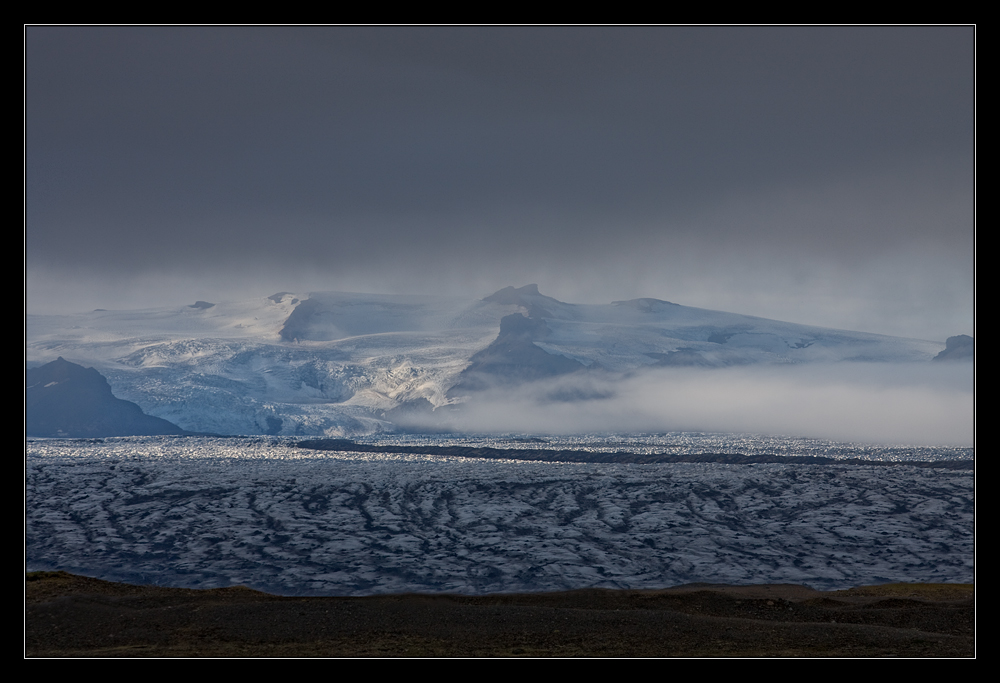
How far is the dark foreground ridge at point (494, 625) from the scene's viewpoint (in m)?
7.03

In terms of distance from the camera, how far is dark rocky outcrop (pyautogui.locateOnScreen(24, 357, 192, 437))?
2958 centimetres

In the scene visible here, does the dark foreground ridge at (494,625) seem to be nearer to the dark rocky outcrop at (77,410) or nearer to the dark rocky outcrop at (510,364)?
the dark rocky outcrop at (77,410)

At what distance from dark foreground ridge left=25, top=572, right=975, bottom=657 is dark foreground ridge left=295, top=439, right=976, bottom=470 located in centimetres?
1392

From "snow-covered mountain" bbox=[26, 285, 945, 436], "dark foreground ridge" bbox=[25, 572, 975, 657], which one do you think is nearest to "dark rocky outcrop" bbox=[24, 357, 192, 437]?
"snow-covered mountain" bbox=[26, 285, 945, 436]

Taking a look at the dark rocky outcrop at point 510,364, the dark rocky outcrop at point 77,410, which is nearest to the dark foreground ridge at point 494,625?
the dark rocky outcrop at point 77,410

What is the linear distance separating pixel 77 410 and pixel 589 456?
878 inches

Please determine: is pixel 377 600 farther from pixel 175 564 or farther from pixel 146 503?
pixel 146 503

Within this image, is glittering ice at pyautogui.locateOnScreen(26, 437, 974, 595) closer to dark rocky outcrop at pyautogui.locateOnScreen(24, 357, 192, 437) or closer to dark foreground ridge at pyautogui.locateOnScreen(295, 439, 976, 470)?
dark foreground ridge at pyautogui.locateOnScreen(295, 439, 976, 470)

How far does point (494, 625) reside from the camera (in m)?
7.58

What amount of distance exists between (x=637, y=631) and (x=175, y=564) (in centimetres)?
713

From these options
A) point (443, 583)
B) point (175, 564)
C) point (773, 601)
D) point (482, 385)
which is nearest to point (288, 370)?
point (482, 385)

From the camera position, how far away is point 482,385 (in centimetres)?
4009

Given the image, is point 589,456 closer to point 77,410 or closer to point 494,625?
point 494,625

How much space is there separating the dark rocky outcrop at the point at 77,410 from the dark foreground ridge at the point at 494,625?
22.9 metres
